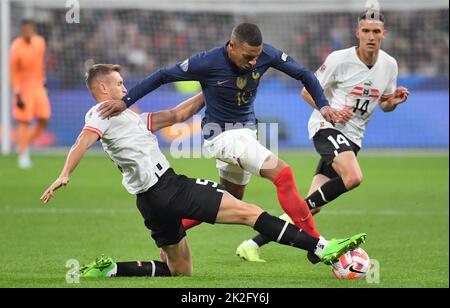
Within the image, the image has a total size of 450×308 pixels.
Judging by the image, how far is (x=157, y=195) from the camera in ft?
24.2

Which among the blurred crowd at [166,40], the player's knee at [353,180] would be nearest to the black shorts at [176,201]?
the player's knee at [353,180]

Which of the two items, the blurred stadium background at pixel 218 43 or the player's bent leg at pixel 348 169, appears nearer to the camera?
the player's bent leg at pixel 348 169

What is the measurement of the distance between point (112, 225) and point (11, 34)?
1210 centimetres

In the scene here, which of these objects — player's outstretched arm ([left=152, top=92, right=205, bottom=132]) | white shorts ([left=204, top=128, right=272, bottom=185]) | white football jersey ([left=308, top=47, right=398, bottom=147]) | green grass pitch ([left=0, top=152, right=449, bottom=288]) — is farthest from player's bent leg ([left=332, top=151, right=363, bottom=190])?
player's outstretched arm ([left=152, top=92, right=205, bottom=132])

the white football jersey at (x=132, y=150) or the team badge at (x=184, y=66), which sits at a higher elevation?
the team badge at (x=184, y=66)

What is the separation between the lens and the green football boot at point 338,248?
7.13m

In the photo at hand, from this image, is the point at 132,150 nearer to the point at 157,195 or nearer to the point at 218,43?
the point at 157,195

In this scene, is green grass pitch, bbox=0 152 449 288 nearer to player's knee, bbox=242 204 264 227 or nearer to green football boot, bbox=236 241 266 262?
green football boot, bbox=236 241 266 262

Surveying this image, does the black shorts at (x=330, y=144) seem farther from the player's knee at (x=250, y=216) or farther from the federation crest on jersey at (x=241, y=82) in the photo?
the player's knee at (x=250, y=216)

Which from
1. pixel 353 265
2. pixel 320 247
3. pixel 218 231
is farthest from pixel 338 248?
pixel 218 231

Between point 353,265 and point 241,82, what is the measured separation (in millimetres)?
1873

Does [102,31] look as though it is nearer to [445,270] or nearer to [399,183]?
[399,183]

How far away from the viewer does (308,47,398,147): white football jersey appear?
31.8 ft

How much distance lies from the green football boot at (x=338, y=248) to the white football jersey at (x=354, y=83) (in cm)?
262
